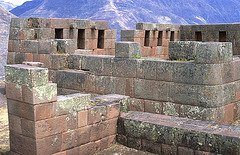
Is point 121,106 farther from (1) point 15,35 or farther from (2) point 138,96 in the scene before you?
(1) point 15,35

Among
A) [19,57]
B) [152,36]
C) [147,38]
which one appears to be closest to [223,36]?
[152,36]

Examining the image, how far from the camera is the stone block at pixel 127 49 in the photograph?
969 centimetres

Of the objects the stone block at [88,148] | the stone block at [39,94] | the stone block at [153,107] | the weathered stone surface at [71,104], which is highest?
the stone block at [39,94]

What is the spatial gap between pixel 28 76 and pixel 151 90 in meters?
3.85

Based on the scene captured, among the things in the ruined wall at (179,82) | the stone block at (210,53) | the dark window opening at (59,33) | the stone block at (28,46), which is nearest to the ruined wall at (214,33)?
the ruined wall at (179,82)

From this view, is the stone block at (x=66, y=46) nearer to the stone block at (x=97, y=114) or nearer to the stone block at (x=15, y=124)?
the stone block at (x=97, y=114)

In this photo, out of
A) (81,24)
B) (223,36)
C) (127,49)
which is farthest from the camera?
(223,36)

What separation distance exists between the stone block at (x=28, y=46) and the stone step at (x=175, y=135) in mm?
5632

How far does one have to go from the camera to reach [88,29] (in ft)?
53.0

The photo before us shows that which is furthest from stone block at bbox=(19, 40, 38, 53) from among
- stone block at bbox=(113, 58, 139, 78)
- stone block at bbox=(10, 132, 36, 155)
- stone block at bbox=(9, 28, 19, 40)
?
stone block at bbox=(10, 132, 36, 155)

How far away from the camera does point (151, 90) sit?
30.3 feet

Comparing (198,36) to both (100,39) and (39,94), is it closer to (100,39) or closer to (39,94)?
(100,39)

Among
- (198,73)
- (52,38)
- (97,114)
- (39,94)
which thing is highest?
(52,38)

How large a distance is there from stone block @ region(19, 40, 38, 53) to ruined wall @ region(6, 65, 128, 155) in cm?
561
